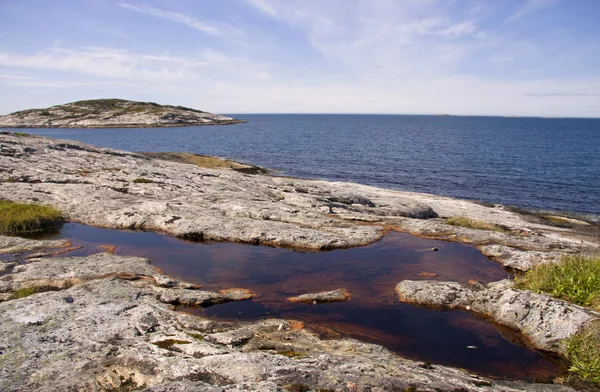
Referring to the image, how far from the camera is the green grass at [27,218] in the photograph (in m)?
27.3

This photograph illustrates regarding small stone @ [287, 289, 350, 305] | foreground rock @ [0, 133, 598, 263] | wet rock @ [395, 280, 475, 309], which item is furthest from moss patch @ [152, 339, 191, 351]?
foreground rock @ [0, 133, 598, 263]

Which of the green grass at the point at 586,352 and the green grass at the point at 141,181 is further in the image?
the green grass at the point at 141,181

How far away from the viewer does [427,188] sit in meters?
68.0

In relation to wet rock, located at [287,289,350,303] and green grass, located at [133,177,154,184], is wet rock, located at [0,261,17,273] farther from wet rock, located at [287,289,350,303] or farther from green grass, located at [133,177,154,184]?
green grass, located at [133,177,154,184]

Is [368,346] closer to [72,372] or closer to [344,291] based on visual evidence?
[344,291]

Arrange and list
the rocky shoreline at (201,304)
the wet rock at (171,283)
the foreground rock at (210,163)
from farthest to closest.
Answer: the foreground rock at (210,163)
the wet rock at (171,283)
the rocky shoreline at (201,304)

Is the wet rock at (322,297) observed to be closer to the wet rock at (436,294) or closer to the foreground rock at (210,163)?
the wet rock at (436,294)

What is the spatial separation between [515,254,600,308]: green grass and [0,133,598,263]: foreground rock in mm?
5058

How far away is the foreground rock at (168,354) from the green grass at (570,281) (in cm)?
696

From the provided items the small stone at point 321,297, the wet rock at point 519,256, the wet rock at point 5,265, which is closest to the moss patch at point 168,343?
the small stone at point 321,297

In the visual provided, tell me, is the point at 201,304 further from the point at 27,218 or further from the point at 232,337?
the point at 27,218

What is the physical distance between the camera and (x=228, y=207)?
3316 cm

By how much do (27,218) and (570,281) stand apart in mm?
34412

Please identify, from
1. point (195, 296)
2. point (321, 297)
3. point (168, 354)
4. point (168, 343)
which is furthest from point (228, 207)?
point (168, 354)
